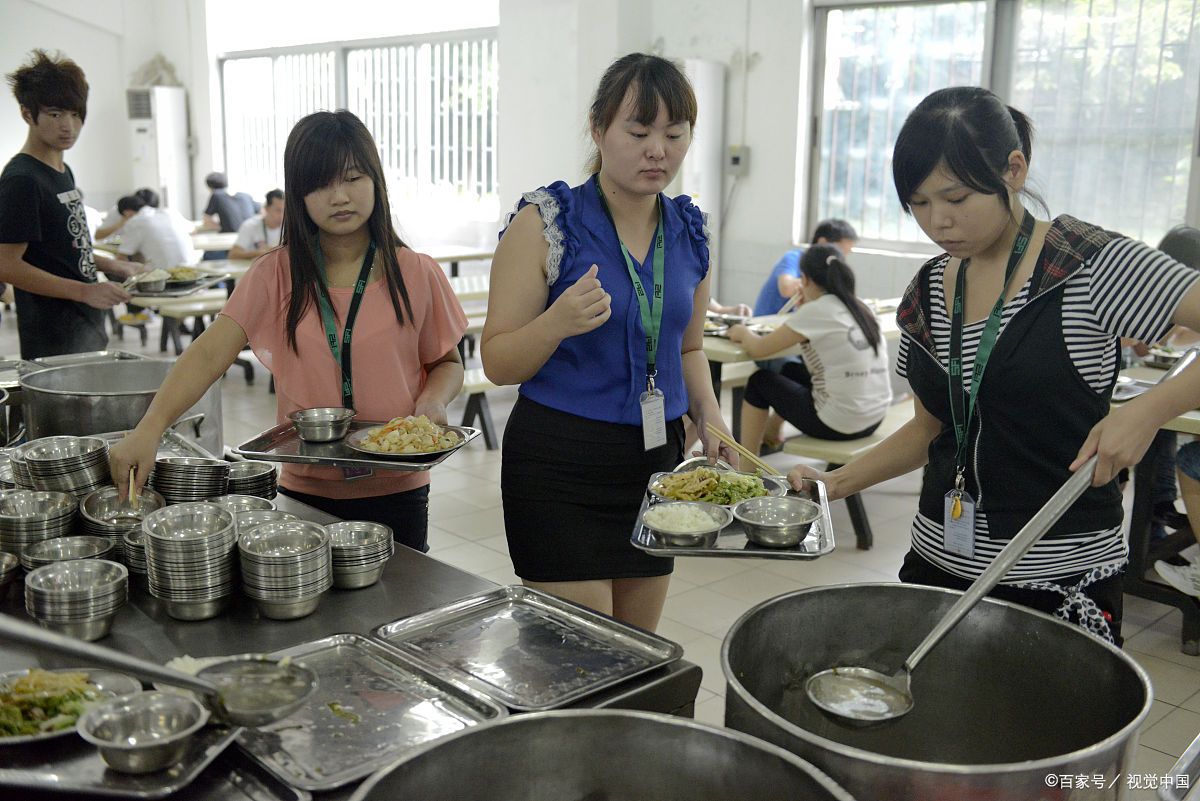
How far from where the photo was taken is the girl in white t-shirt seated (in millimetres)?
Result: 4477

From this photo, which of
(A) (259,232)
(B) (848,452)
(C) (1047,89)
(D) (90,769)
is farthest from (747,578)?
(A) (259,232)

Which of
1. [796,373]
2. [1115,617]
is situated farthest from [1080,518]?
[796,373]

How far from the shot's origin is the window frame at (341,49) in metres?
9.80

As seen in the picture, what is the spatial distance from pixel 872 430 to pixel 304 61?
8.98 metres

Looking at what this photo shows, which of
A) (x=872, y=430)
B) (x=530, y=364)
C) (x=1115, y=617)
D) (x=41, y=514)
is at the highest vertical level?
(x=530, y=364)

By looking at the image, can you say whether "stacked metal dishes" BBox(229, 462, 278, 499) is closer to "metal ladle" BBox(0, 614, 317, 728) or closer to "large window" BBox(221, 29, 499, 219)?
"metal ladle" BBox(0, 614, 317, 728)

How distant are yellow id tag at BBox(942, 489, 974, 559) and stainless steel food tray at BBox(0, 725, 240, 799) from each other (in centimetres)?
109

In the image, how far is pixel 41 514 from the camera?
5.61 feet

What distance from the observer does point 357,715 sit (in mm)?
1282

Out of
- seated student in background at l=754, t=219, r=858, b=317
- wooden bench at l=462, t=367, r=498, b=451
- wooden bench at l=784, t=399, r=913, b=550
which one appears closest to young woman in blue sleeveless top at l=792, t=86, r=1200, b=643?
wooden bench at l=784, t=399, r=913, b=550

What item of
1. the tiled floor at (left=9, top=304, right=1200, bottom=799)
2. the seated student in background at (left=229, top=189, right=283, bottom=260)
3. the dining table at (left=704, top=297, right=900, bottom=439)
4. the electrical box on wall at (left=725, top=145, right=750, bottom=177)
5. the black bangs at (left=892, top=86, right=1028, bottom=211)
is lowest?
the tiled floor at (left=9, top=304, right=1200, bottom=799)

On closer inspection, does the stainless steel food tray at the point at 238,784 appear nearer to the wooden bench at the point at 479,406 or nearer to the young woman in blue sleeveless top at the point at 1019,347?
the young woman in blue sleeveless top at the point at 1019,347

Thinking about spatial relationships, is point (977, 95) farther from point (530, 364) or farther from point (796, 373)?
point (796, 373)

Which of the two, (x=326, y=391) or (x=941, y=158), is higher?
(x=941, y=158)
